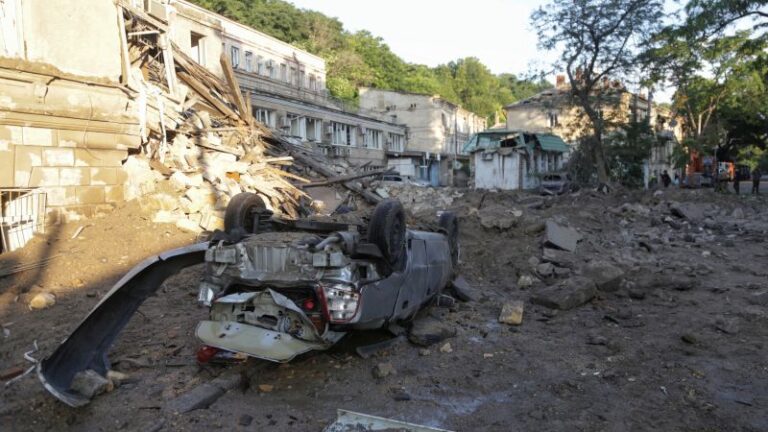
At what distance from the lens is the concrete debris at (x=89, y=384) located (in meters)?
4.32

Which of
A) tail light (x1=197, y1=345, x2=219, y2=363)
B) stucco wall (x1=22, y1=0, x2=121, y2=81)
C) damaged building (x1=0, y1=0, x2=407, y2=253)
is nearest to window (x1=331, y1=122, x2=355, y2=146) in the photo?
damaged building (x1=0, y1=0, x2=407, y2=253)

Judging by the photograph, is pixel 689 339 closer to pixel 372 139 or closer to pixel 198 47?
pixel 198 47

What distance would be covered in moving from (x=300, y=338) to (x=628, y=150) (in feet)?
95.3

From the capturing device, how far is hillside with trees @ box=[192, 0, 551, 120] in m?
45.6

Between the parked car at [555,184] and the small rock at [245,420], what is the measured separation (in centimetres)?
2539

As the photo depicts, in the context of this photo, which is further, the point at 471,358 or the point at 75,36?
the point at 75,36

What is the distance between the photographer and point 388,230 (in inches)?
205

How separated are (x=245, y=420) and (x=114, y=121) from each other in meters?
7.87

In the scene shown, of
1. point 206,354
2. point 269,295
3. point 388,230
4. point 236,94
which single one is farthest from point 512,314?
point 236,94

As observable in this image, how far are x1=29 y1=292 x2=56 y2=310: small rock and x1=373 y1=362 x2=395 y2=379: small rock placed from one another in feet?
15.9

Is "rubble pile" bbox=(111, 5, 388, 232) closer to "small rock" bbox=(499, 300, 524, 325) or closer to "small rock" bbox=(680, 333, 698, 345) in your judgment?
"small rock" bbox=(499, 300, 524, 325)

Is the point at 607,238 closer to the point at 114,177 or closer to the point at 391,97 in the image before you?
the point at 114,177

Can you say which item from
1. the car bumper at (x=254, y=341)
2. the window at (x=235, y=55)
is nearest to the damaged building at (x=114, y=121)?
the car bumper at (x=254, y=341)

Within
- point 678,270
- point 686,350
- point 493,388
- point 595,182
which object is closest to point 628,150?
point 595,182
